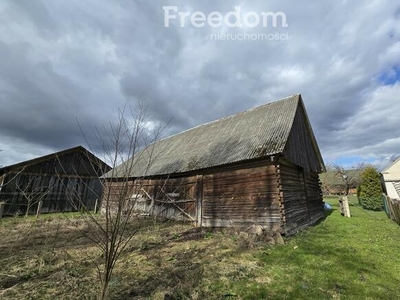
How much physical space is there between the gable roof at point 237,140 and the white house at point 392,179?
12.8m

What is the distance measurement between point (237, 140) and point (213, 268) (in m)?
7.86

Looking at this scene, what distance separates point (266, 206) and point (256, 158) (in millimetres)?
2085

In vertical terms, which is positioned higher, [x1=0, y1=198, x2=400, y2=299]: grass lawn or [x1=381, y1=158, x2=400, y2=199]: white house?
[x1=381, y1=158, x2=400, y2=199]: white house

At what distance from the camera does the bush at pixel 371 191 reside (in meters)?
21.0

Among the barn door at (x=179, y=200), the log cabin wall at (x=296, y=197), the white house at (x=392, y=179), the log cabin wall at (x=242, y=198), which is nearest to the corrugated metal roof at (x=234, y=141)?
the log cabin wall at (x=242, y=198)

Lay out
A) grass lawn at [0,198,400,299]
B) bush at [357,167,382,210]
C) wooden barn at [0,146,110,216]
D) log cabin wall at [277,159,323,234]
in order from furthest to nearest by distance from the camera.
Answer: bush at [357,167,382,210] < wooden barn at [0,146,110,216] < log cabin wall at [277,159,323,234] < grass lawn at [0,198,400,299]

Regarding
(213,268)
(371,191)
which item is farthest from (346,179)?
(213,268)

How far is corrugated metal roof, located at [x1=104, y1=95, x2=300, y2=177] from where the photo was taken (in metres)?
10.3

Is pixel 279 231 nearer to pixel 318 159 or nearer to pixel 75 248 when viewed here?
pixel 75 248

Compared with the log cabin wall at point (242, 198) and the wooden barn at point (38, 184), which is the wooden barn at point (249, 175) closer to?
the log cabin wall at point (242, 198)

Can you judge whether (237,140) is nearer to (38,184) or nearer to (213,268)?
(213,268)

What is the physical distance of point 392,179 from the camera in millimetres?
23234

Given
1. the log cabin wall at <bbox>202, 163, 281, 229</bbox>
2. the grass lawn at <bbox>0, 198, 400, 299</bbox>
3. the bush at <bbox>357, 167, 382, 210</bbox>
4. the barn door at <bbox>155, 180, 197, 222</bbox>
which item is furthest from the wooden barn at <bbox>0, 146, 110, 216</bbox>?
the bush at <bbox>357, 167, 382, 210</bbox>

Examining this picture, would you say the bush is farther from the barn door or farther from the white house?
the barn door
